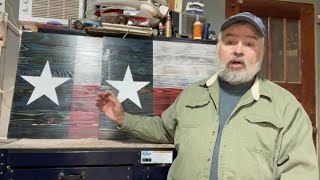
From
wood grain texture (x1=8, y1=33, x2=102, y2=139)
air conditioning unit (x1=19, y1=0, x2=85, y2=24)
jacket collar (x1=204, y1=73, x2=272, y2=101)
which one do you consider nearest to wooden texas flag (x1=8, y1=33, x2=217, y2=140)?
wood grain texture (x1=8, y1=33, x2=102, y2=139)

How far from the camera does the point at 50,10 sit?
183cm

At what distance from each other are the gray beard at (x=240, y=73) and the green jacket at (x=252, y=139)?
0.05 m

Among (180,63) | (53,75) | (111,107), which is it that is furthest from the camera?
(180,63)

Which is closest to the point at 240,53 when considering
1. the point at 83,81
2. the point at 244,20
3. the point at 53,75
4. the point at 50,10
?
the point at 244,20

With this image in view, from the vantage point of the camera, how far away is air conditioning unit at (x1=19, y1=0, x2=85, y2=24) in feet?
5.90

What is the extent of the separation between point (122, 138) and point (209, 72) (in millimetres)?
654

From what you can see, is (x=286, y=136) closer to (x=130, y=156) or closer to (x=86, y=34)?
(x=130, y=156)

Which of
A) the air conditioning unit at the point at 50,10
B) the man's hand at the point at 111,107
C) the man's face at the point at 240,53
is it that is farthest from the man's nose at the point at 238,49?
the air conditioning unit at the point at 50,10

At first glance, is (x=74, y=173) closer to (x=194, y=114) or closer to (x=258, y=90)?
(x=194, y=114)

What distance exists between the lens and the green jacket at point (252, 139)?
1.16m

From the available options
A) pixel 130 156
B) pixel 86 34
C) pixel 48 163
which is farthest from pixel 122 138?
pixel 86 34

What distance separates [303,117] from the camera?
123 centimetres

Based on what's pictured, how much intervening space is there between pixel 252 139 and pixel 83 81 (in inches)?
37.2

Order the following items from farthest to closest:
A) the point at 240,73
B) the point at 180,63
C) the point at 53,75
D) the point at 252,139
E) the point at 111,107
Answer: the point at 180,63, the point at 53,75, the point at 111,107, the point at 240,73, the point at 252,139
